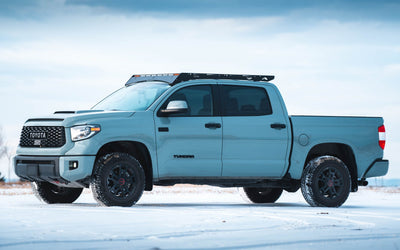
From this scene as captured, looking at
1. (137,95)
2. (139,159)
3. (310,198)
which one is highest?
(137,95)

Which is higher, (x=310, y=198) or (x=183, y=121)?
(x=183, y=121)

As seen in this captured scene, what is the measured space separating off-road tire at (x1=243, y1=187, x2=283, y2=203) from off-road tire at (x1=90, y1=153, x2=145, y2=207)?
371 centimetres

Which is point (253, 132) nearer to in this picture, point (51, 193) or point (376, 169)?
point (376, 169)

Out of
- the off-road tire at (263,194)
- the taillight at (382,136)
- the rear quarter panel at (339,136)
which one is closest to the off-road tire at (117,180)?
the rear quarter panel at (339,136)

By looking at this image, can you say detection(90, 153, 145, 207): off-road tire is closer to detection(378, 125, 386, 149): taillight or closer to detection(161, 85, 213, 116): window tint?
detection(161, 85, 213, 116): window tint

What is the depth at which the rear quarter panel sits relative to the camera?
41.1 feet

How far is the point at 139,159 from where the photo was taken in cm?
1166

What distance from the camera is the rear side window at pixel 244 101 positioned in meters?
12.0

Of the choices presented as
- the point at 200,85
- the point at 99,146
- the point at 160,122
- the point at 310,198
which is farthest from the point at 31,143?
the point at 310,198

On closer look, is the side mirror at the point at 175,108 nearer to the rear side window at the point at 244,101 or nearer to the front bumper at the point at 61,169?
the rear side window at the point at 244,101

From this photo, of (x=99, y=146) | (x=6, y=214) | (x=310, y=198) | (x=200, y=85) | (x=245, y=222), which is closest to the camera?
(x=245, y=222)

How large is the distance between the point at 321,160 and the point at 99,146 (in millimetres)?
3948

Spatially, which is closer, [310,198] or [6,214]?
[6,214]

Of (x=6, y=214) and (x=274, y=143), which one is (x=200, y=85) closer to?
(x=274, y=143)
